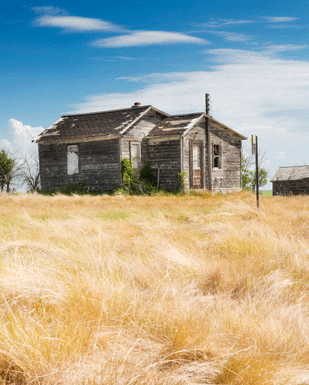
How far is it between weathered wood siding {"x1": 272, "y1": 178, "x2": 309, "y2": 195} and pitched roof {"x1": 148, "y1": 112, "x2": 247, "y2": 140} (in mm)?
10395

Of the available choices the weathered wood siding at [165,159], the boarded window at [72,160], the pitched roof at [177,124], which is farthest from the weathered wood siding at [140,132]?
the boarded window at [72,160]

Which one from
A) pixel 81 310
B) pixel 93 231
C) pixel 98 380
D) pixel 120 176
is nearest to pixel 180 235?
pixel 93 231

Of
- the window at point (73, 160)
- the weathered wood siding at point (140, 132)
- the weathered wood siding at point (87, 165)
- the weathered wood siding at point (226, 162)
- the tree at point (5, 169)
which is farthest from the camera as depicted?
the tree at point (5, 169)

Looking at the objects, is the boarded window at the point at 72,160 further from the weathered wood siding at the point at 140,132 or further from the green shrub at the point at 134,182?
the green shrub at the point at 134,182

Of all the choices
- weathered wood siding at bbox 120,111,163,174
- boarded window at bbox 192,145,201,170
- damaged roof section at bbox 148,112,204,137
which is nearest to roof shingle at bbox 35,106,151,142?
weathered wood siding at bbox 120,111,163,174

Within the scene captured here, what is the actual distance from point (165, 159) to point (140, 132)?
Answer: 6.69ft

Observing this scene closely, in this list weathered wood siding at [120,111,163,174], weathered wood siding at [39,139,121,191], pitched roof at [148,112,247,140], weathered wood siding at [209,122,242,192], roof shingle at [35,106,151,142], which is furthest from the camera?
weathered wood siding at [209,122,242,192]

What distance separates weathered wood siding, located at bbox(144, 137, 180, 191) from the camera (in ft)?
68.7

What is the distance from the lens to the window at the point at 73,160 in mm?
22109

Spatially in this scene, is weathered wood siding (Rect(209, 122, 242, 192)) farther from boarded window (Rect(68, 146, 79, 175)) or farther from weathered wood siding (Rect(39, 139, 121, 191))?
boarded window (Rect(68, 146, 79, 175))

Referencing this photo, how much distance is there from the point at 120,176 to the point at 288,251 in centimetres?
1569

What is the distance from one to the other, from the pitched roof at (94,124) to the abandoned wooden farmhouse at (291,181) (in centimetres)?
1301

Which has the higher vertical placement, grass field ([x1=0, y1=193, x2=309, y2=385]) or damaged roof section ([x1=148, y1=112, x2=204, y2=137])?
damaged roof section ([x1=148, y1=112, x2=204, y2=137])

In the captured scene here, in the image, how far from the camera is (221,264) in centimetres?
459
